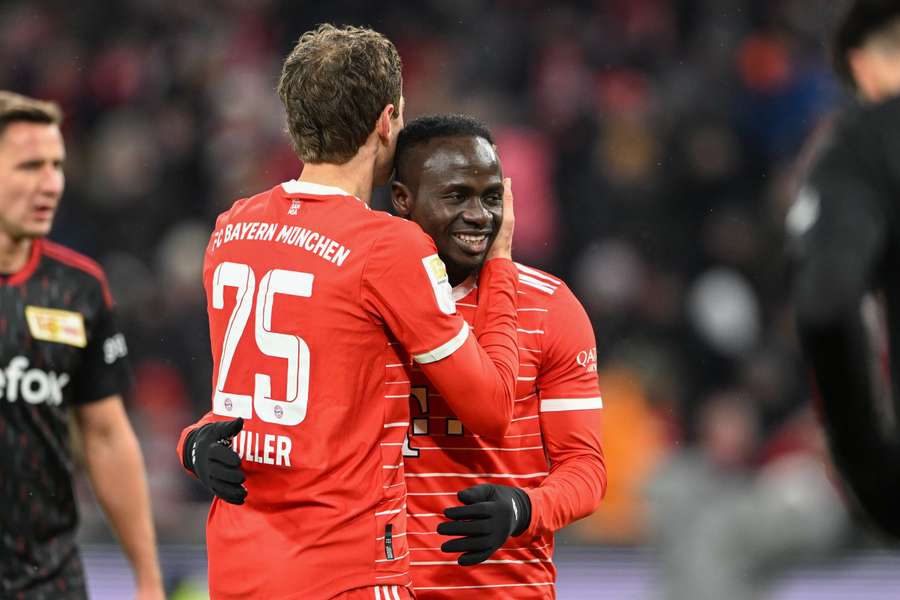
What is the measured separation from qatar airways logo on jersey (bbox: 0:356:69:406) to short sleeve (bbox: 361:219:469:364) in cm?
196

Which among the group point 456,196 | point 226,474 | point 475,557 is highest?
point 456,196

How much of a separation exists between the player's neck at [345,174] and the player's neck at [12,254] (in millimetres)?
1861

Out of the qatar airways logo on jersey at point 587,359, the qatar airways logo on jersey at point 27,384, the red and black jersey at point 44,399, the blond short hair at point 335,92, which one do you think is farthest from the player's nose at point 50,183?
the qatar airways logo on jersey at point 587,359

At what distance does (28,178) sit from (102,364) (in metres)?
0.71

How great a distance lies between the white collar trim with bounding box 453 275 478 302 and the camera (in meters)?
3.68

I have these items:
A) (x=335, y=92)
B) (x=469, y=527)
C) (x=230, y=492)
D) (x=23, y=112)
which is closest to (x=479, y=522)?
(x=469, y=527)

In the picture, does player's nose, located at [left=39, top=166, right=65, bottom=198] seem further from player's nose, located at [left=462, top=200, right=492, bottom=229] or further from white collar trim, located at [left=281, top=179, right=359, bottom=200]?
player's nose, located at [left=462, top=200, right=492, bottom=229]

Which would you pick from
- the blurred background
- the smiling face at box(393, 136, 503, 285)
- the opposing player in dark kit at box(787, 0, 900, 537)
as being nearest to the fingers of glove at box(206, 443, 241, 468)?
the smiling face at box(393, 136, 503, 285)

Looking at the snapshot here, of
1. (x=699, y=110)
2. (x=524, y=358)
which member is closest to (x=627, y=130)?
(x=699, y=110)

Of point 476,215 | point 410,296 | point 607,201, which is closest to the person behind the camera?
point 410,296

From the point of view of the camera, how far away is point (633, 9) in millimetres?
11078

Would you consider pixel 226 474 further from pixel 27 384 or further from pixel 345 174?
pixel 27 384

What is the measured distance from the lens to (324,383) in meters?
3.10

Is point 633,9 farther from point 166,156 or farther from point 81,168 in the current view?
point 81,168
